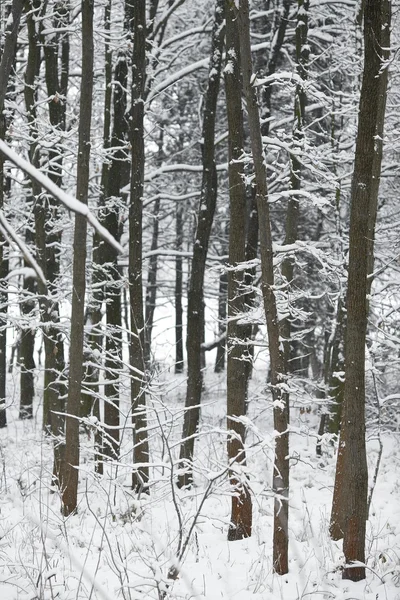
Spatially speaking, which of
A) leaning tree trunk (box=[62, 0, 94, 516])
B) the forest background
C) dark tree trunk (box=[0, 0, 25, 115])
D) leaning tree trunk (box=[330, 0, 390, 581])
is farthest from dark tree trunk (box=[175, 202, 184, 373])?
leaning tree trunk (box=[330, 0, 390, 581])

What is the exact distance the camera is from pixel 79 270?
27.3 feet

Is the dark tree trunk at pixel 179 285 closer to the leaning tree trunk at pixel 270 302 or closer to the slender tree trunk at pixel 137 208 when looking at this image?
the slender tree trunk at pixel 137 208

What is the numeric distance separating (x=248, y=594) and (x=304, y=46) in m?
8.68

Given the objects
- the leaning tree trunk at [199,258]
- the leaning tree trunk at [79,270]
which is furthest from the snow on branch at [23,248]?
the leaning tree trunk at [199,258]

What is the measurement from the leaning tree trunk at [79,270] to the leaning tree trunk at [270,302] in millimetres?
3001

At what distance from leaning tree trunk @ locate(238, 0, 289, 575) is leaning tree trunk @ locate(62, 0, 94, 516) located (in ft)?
9.85

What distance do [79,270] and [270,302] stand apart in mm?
3380

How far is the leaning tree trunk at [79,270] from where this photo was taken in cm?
811

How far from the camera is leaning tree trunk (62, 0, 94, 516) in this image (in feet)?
26.6

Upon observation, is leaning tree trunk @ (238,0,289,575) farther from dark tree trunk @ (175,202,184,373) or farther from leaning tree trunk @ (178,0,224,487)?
dark tree trunk @ (175,202,184,373)

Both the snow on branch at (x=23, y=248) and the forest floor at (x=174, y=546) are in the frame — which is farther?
the forest floor at (x=174, y=546)

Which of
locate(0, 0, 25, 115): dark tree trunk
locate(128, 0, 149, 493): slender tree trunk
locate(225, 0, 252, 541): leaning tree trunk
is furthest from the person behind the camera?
locate(128, 0, 149, 493): slender tree trunk

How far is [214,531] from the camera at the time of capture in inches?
295

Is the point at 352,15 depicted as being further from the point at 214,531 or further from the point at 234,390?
the point at 214,531
